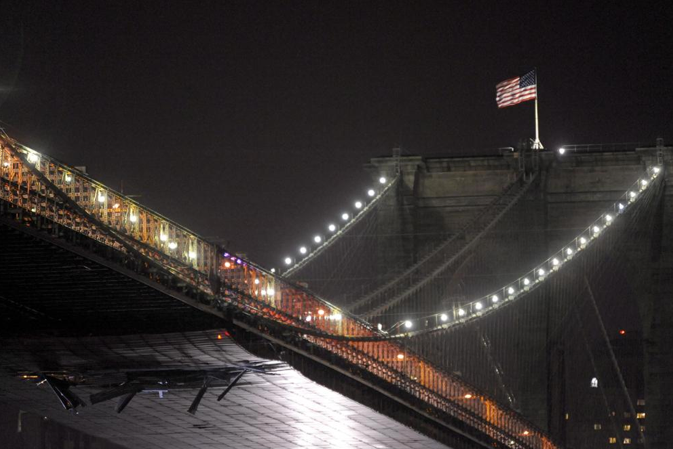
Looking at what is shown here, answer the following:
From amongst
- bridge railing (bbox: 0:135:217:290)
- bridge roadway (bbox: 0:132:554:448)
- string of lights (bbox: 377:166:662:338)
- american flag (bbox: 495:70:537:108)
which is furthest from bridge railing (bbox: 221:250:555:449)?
american flag (bbox: 495:70:537:108)

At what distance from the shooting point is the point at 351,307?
130 feet

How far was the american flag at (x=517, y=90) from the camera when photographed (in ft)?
150

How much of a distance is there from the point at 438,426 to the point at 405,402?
6.54 ft

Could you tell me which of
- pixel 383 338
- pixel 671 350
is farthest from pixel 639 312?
pixel 383 338

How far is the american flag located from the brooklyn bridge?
63.6 inches

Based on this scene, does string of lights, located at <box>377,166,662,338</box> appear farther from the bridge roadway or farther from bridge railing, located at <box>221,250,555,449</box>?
the bridge roadway

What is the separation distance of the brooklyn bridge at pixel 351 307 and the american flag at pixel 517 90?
1615mm

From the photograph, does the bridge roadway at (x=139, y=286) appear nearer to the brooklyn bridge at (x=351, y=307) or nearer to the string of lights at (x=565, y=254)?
the brooklyn bridge at (x=351, y=307)

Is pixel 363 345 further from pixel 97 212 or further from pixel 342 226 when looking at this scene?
pixel 342 226

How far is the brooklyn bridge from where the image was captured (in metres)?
21.7

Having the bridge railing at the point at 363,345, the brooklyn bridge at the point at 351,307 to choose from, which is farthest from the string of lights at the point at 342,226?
the bridge railing at the point at 363,345

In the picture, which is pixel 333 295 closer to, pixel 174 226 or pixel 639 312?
pixel 639 312

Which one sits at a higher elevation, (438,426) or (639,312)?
(639,312)

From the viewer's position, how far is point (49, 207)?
65.2 ft
